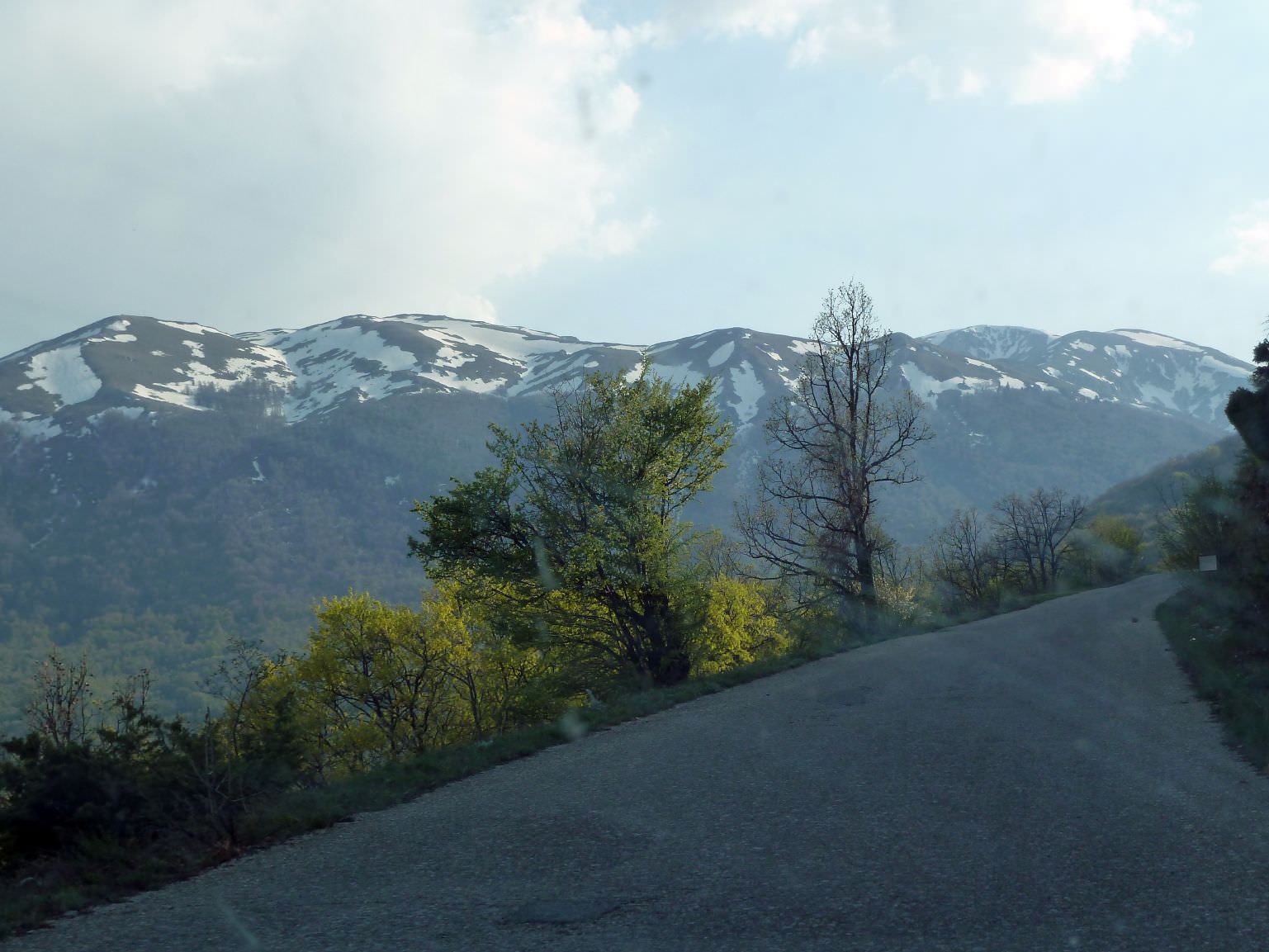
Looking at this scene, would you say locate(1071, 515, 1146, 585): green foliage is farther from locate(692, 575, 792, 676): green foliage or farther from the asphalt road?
the asphalt road

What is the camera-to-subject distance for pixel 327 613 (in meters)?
36.9

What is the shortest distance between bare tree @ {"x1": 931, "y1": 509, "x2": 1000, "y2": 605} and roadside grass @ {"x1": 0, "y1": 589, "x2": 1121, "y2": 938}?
41.6 meters

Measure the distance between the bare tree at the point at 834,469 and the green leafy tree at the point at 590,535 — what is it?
5.87m

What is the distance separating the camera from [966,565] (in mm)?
65750

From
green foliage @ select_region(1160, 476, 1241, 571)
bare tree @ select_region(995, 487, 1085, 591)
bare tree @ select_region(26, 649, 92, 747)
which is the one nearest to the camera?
bare tree @ select_region(26, 649, 92, 747)

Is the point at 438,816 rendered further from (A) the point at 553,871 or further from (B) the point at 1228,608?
(B) the point at 1228,608

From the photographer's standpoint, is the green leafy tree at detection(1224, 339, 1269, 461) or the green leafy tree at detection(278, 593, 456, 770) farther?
the green leafy tree at detection(278, 593, 456, 770)

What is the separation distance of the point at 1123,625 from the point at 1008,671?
27.8 ft

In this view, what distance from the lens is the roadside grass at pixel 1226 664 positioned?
29.1 feet

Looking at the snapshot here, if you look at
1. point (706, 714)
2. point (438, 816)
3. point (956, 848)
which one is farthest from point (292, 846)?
point (706, 714)

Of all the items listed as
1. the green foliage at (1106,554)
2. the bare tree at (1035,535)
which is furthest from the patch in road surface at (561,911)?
the bare tree at (1035,535)

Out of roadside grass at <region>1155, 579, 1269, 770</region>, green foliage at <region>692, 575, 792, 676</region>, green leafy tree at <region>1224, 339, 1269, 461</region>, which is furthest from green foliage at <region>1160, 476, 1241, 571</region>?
green leafy tree at <region>1224, 339, 1269, 461</region>

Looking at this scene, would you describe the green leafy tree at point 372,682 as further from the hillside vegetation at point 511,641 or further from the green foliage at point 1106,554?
the green foliage at point 1106,554

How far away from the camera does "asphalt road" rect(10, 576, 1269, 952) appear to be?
193 inches
